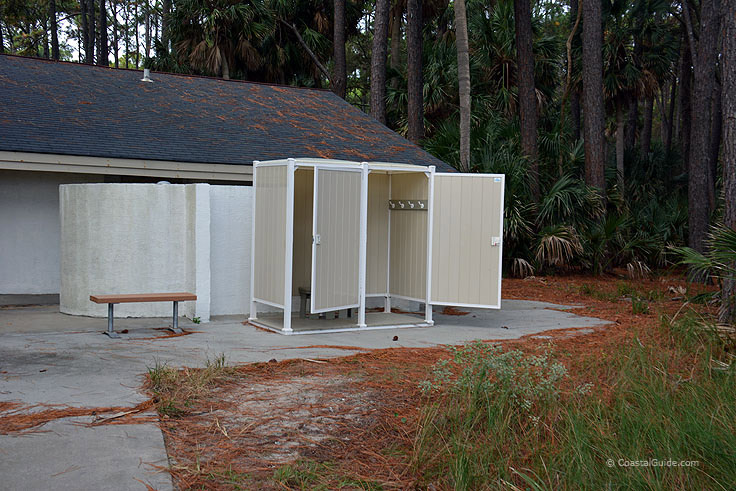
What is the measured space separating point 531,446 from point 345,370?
2658 mm

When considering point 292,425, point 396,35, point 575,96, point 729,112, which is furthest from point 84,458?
point 575,96

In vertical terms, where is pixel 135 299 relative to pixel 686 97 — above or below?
below

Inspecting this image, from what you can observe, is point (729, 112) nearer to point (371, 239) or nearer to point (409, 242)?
point (409, 242)

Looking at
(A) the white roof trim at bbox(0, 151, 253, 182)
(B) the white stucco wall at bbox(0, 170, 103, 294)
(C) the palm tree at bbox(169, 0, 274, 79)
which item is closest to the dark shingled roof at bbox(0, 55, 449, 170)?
(A) the white roof trim at bbox(0, 151, 253, 182)

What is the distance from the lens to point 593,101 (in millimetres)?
19062

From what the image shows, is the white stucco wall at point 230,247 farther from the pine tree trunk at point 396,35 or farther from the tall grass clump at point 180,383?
the pine tree trunk at point 396,35

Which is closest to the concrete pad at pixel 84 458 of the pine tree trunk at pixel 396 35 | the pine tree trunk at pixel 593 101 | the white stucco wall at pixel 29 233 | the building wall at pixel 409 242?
the building wall at pixel 409 242

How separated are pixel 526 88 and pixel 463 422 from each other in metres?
16.0

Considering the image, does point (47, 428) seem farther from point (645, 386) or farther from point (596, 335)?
point (596, 335)

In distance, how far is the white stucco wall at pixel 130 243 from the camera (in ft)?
32.1

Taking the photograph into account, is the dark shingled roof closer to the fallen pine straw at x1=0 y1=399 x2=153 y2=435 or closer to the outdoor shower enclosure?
the outdoor shower enclosure

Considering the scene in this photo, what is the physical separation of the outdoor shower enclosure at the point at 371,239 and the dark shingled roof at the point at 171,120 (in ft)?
7.16

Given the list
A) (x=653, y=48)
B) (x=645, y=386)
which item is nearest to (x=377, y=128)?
(x=645, y=386)

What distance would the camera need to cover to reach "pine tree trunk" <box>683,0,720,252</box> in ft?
59.8
